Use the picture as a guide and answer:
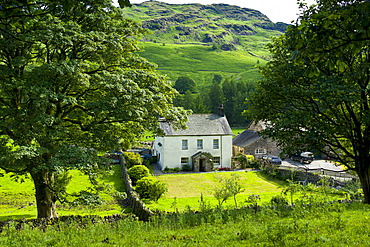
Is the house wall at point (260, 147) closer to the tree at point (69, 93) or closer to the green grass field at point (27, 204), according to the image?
the green grass field at point (27, 204)

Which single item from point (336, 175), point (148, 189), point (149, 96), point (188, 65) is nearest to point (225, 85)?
point (188, 65)

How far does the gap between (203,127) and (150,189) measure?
2234 cm

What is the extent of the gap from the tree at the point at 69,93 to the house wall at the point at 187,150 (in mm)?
24641

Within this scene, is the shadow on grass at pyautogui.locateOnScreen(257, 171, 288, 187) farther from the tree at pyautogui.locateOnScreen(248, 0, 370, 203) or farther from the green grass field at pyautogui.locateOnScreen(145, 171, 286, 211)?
the tree at pyautogui.locateOnScreen(248, 0, 370, 203)

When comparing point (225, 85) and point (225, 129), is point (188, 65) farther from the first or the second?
point (225, 129)

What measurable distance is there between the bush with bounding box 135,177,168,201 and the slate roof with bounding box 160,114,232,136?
17838mm

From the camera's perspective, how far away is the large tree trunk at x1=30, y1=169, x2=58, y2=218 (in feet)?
47.9

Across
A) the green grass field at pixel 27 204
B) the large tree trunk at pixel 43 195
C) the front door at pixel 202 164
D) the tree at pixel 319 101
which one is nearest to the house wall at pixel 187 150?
the front door at pixel 202 164

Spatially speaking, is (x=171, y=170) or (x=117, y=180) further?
(x=171, y=170)

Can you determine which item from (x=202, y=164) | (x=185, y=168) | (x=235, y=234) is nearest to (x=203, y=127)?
(x=202, y=164)

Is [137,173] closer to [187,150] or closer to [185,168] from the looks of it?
[185,168]

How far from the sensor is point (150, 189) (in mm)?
23859

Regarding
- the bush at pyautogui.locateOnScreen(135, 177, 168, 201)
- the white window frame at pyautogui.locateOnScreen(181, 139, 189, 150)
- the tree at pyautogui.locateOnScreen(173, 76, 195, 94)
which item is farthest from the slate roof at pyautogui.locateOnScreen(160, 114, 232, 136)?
the tree at pyautogui.locateOnScreen(173, 76, 195, 94)

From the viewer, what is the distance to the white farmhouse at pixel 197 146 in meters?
42.3
